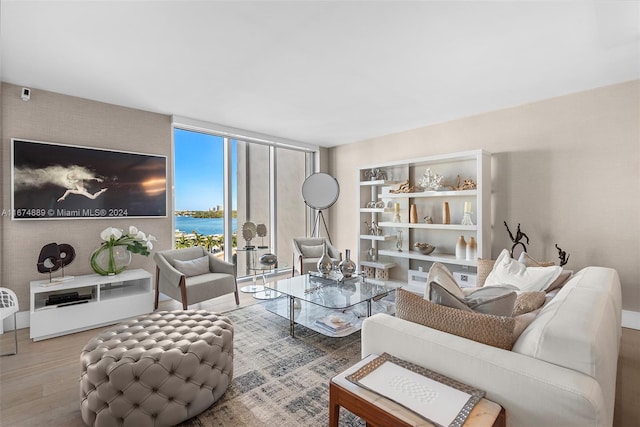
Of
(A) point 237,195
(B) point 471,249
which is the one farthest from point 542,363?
(A) point 237,195

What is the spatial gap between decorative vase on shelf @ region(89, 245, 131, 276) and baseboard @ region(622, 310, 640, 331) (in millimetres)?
5335

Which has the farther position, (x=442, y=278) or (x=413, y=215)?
(x=413, y=215)

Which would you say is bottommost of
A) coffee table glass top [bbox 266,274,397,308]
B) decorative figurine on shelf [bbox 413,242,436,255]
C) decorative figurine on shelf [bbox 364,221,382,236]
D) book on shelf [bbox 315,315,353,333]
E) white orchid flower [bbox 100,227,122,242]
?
book on shelf [bbox 315,315,353,333]

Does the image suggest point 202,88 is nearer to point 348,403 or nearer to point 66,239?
point 66,239

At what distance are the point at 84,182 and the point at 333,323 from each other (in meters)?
3.17

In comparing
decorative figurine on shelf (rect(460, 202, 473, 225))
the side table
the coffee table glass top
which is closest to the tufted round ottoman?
the side table

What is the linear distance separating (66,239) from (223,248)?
194 cm

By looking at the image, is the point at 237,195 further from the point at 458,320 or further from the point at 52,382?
the point at 458,320

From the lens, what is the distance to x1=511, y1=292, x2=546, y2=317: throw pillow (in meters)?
1.57

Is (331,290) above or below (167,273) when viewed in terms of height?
below

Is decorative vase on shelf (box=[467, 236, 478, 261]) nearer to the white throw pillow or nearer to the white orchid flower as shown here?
the white throw pillow

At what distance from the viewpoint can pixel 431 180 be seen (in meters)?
4.34

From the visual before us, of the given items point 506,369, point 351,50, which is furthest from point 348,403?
point 351,50

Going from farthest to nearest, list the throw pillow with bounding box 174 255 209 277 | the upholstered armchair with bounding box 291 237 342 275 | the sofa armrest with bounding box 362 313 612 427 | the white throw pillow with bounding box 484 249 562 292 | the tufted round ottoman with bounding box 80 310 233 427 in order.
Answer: the upholstered armchair with bounding box 291 237 342 275 → the throw pillow with bounding box 174 255 209 277 → the white throw pillow with bounding box 484 249 562 292 → the tufted round ottoman with bounding box 80 310 233 427 → the sofa armrest with bounding box 362 313 612 427
